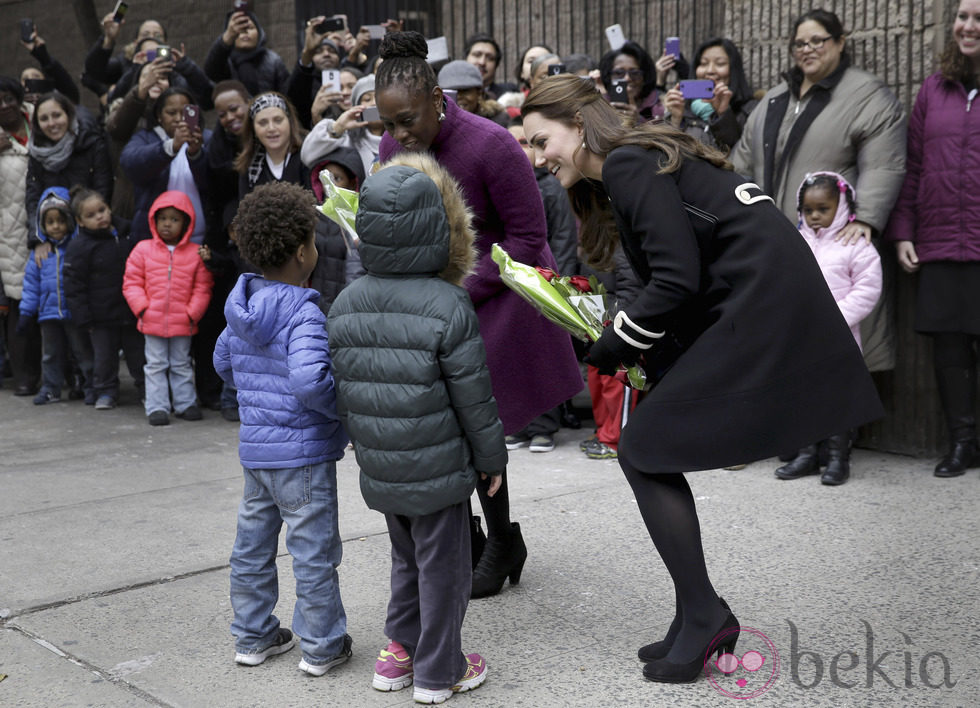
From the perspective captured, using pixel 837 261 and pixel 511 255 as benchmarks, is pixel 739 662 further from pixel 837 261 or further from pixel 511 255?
pixel 837 261

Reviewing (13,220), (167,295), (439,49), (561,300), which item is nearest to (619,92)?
(439,49)

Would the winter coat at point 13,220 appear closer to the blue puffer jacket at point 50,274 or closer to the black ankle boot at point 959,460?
the blue puffer jacket at point 50,274

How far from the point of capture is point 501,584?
13.7 feet

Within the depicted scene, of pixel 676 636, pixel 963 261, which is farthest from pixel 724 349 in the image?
pixel 963 261

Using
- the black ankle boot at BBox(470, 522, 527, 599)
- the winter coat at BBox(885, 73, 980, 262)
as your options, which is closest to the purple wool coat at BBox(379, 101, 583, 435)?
the black ankle boot at BBox(470, 522, 527, 599)

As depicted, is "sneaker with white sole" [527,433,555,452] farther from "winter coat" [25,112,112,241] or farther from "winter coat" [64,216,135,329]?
"winter coat" [25,112,112,241]

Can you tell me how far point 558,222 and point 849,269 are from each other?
178cm

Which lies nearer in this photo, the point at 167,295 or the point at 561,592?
the point at 561,592

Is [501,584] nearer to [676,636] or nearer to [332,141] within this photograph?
[676,636]

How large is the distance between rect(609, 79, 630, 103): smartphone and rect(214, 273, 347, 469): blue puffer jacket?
3.91 m

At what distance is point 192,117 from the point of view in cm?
769

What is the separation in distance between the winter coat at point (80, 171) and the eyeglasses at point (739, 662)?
674 centimetres

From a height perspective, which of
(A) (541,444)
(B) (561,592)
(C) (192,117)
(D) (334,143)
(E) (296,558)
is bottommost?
(A) (541,444)

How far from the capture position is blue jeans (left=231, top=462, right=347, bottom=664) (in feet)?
11.4
